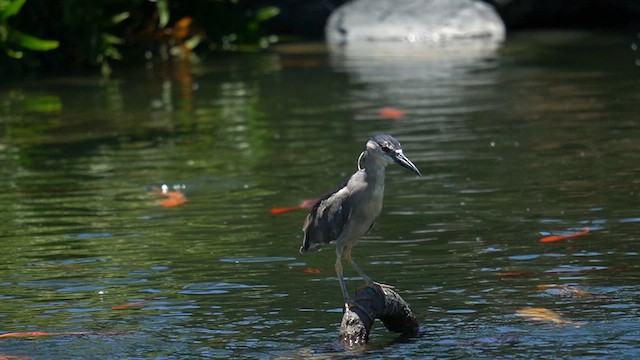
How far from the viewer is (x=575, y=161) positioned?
11.0 metres

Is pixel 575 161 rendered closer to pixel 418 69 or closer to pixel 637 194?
pixel 637 194

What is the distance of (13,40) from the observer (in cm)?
1656

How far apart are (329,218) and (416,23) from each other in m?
14.1

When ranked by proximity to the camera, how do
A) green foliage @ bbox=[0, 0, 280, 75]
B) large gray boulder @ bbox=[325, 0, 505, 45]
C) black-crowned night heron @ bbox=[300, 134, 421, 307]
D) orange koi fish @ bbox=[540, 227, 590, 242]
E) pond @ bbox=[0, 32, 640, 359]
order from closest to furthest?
black-crowned night heron @ bbox=[300, 134, 421, 307] < pond @ bbox=[0, 32, 640, 359] < orange koi fish @ bbox=[540, 227, 590, 242] < green foliage @ bbox=[0, 0, 280, 75] < large gray boulder @ bbox=[325, 0, 505, 45]

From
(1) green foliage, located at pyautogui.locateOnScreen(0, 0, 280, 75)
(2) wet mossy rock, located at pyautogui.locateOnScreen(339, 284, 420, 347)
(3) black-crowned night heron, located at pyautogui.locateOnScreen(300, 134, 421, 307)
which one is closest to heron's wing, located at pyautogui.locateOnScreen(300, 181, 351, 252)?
(3) black-crowned night heron, located at pyautogui.locateOnScreen(300, 134, 421, 307)

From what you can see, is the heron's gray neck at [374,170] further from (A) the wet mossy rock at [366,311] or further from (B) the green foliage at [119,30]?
(B) the green foliage at [119,30]

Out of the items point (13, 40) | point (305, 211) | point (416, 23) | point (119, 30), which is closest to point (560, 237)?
point (305, 211)

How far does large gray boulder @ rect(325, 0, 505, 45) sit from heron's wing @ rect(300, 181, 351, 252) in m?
13.4

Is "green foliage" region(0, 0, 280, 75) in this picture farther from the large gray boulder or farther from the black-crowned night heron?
the black-crowned night heron

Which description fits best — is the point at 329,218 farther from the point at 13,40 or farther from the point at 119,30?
the point at 119,30

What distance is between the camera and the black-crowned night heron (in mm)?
6309

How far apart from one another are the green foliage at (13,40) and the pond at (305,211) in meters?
0.48

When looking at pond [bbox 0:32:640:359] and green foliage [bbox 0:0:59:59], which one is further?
green foliage [bbox 0:0:59:59]

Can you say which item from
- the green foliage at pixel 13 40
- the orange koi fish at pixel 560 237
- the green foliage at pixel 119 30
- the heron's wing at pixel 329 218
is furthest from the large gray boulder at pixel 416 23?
the heron's wing at pixel 329 218
